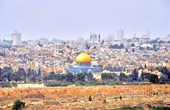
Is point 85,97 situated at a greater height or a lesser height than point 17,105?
greater

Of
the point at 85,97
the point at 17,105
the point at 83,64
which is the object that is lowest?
the point at 17,105

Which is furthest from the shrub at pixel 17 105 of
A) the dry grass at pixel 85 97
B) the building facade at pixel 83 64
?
the building facade at pixel 83 64

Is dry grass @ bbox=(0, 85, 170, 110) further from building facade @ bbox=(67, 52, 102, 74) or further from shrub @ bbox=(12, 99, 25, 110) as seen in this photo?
building facade @ bbox=(67, 52, 102, 74)

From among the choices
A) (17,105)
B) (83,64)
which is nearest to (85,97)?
(17,105)

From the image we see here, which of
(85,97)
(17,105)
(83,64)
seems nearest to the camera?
(17,105)

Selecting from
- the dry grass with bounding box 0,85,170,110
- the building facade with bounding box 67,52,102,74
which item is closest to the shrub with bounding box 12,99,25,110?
the dry grass with bounding box 0,85,170,110

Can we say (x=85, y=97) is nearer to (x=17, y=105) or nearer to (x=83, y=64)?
(x=17, y=105)

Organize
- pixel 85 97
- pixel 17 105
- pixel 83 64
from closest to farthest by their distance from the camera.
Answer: pixel 17 105, pixel 85 97, pixel 83 64

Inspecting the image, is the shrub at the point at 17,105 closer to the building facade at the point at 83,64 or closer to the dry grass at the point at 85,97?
the dry grass at the point at 85,97

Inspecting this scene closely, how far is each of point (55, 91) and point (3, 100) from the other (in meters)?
4.34

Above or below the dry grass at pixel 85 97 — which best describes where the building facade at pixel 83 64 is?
above

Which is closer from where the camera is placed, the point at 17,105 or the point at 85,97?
the point at 17,105

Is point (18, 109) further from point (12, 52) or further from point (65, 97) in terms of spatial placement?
point (12, 52)

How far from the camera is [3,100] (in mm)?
44562
